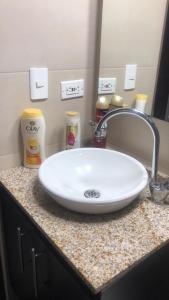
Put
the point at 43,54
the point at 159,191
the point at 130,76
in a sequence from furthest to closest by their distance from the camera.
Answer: the point at 130,76, the point at 43,54, the point at 159,191

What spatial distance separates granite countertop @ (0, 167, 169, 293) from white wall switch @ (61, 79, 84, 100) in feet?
1.39

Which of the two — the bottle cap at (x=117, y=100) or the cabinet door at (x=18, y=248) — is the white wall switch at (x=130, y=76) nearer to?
the bottle cap at (x=117, y=100)

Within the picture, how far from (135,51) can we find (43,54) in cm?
38

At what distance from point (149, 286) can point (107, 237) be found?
0.30 meters

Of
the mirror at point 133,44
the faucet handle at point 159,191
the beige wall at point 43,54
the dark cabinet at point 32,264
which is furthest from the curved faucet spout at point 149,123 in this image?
the dark cabinet at point 32,264

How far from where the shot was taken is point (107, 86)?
1218 millimetres

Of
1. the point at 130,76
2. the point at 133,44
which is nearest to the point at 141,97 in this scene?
the point at 130,76

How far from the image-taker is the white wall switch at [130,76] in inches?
44.3

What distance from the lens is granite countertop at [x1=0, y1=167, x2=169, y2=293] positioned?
663mm

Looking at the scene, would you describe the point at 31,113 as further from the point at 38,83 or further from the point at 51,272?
the point at 51,272

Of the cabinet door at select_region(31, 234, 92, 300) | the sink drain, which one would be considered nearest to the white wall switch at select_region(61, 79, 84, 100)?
the sink drain

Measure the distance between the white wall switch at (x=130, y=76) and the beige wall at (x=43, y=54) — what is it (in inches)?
6.3

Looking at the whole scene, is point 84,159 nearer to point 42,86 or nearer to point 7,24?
point 42,86

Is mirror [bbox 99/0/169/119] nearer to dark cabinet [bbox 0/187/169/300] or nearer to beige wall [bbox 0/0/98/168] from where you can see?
beige wall [bbox 0/0/98/168]
